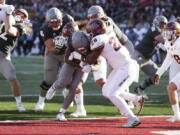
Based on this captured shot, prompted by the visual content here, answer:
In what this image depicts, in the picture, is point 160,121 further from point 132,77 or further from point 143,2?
point 143,2

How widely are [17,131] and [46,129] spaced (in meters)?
0.36

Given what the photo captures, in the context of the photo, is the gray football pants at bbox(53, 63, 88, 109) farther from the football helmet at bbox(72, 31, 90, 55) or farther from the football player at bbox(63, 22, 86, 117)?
the football helmet at bbox(72, 31, 90, 55)

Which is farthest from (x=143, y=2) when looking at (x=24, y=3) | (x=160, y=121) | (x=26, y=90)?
(x=160, y=121)

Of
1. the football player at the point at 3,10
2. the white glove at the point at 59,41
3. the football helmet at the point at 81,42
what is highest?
the football player at the point at 3,10

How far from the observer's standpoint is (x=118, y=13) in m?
26.7

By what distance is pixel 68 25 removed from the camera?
8180 mm

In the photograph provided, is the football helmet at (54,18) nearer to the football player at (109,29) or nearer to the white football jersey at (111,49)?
the football player at (109,29)

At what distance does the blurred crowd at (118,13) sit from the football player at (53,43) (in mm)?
14515

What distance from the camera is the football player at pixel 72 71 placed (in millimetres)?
7586

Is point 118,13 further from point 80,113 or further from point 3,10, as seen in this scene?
point 80,113

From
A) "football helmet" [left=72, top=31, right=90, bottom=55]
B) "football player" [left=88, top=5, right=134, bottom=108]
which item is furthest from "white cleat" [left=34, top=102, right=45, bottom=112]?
"football helmet" [left=72, top=31, right=90, bottom=55]

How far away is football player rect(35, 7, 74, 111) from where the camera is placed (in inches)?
339

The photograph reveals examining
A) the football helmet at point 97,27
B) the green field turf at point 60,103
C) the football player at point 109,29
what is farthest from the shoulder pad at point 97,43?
the green field turf at point 60,103

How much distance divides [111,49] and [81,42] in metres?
0.46
